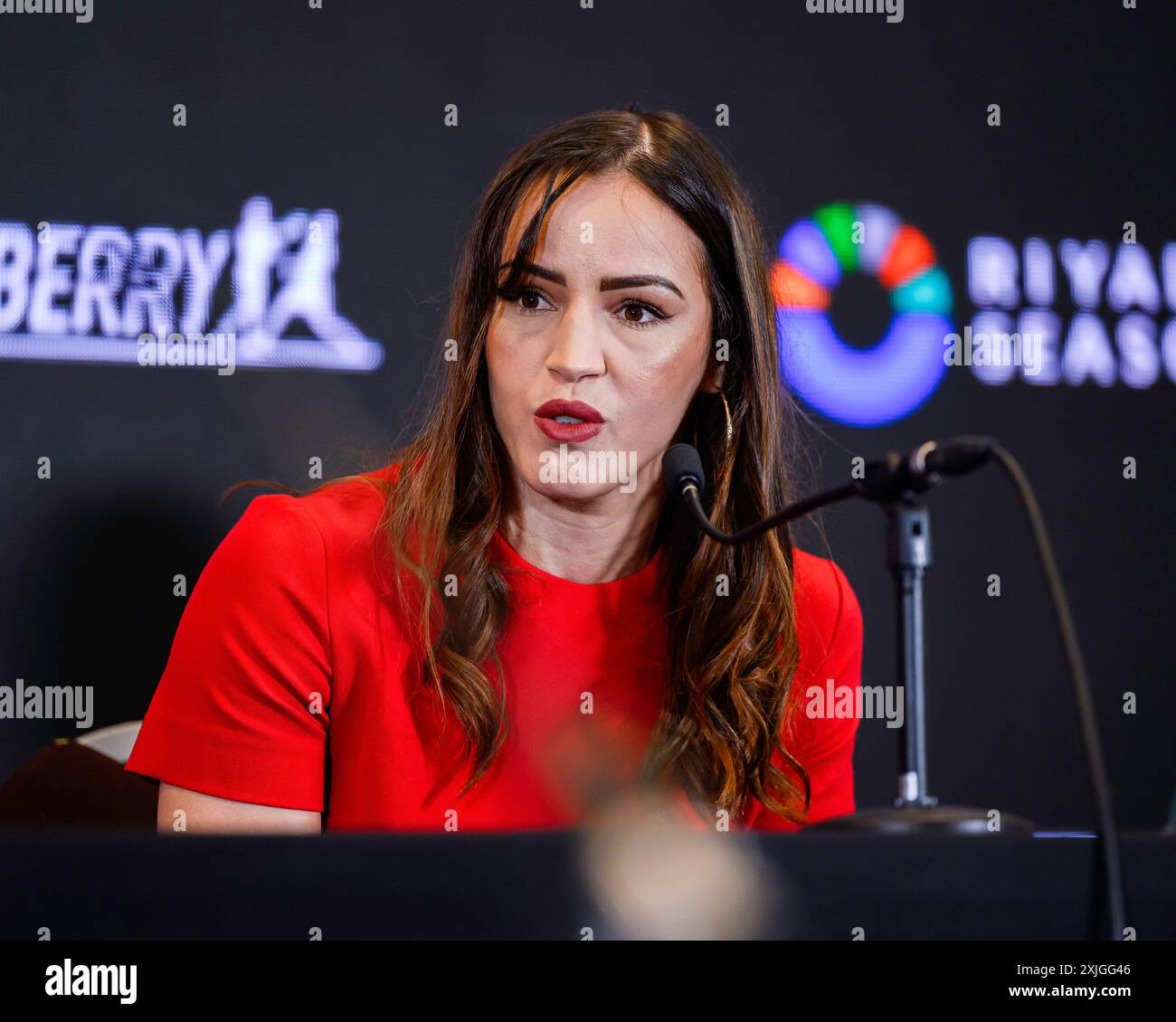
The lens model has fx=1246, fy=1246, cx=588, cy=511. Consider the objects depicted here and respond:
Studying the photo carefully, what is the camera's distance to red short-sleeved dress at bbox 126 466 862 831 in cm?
124

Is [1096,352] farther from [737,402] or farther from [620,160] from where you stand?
[620,160]

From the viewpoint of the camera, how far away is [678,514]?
1496mm

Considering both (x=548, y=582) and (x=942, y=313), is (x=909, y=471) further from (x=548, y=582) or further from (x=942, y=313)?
(x=942, y=313)

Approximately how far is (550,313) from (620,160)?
195mm

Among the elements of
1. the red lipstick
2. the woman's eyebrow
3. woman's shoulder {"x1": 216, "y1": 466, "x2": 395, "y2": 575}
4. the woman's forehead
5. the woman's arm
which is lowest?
the woman's arm

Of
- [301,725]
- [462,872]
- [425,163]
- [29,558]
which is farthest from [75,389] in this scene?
[462,872]

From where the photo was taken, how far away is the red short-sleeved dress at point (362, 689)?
124cm

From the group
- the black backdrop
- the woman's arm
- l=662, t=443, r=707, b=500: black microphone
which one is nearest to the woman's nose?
l=662, t=443, r=707, b=500: black microphone

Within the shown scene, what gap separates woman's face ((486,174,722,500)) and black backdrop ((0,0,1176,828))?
0.74m

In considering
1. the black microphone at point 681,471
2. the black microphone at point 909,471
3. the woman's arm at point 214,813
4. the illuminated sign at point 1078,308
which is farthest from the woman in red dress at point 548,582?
the illuminated sign at point 1078,308

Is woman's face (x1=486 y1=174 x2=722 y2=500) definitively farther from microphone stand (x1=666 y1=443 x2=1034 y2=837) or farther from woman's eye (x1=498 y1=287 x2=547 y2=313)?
microphone stand (x1=666 y1=443 x2=1034 y2=837)

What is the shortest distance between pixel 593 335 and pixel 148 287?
3.23 feet

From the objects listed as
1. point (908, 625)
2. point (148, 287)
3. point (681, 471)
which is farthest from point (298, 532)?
point (148, 287)
